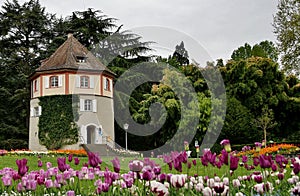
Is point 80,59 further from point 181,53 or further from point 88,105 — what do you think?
point 181,53

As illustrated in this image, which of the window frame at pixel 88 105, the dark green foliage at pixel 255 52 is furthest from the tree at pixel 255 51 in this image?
the window frame at pixel 88 105

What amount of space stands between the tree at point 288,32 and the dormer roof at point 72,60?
11.7 meters

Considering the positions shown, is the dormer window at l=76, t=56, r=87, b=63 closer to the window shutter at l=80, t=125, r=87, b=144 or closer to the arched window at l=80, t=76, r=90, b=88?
the arched window at l=80, t=76, r=90, b=88

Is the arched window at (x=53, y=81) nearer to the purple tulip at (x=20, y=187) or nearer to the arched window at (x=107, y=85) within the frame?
the arched window at (x=107, y=85)

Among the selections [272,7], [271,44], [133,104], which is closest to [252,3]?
[272,7]

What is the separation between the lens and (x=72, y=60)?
27.7m

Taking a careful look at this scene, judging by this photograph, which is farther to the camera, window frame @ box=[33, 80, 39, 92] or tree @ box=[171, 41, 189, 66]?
window frame @ box=[33, 80, 39, 92]

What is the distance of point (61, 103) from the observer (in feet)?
87.1

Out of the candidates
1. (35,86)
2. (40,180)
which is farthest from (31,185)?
(35,86)

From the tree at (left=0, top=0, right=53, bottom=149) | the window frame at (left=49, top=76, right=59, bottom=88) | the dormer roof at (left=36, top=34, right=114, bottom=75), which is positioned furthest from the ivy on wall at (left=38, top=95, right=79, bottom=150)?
the tree at (left=0, top=0, right=53, bottom=149)

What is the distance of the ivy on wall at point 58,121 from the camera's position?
2612 cm

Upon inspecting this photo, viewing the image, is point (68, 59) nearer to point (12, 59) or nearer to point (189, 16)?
point (12, 59)

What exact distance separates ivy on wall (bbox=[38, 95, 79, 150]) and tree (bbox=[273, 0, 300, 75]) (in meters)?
13.3

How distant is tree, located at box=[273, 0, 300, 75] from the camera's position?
22812mm
